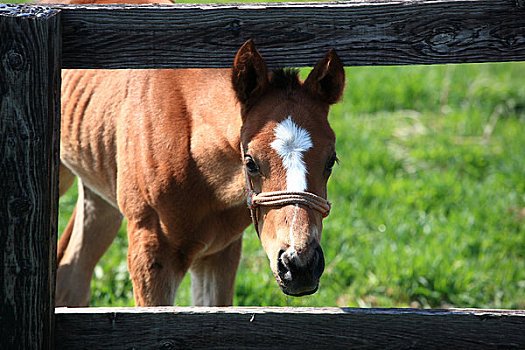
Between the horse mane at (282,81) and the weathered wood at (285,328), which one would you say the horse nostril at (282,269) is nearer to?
the weathered wood at (285,328)

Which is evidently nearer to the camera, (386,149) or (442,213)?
(442,213)

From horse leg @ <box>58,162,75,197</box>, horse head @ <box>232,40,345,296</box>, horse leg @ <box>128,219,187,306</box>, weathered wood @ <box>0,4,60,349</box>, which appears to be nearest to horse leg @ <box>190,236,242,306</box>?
horse leg @ <box>128,219,187,306</box>

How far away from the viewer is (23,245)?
2.11 metres

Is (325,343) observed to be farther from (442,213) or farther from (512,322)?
(442,213)

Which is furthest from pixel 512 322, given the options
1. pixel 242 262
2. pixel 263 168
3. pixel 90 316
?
pixel 242 262

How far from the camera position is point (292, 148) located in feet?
8.02

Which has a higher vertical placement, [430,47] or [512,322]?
[430,47]

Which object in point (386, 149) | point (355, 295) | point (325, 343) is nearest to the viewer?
point (325, 343)

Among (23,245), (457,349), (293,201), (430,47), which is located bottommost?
(457,349)

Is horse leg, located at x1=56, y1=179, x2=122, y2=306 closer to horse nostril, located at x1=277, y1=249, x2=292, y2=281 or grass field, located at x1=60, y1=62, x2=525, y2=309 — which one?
grass field, located at x1=60, y1=62, x2=525, y2=309

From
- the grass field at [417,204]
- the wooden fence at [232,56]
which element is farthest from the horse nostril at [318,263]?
the grass field at [417,204]

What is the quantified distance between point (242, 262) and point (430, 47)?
3202 mm

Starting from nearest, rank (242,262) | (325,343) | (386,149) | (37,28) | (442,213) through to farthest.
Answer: (37,28)
(325,343)
(242,262)
(442,213)
(386,149)

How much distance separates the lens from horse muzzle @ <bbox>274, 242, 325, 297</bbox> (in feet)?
7.47
